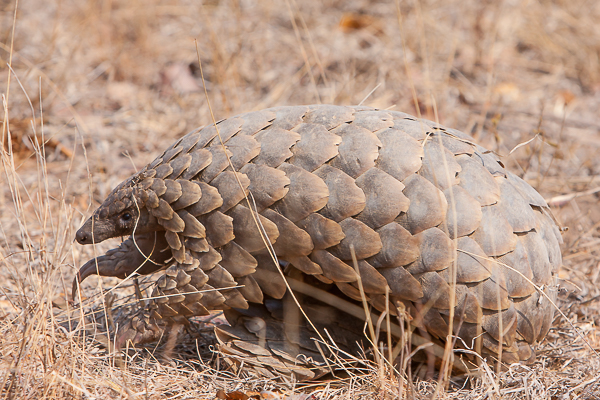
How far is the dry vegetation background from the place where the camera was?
3.27m

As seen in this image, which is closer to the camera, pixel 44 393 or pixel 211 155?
pixel 44 393

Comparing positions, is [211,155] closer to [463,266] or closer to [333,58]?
[463,266]

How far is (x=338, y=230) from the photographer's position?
2.06 m

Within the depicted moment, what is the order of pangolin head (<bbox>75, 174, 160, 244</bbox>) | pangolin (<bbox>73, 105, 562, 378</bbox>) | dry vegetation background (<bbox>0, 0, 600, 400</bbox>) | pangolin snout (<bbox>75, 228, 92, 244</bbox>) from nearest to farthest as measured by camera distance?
pangolin (<bbox>73, 105, 562, 378</bbox>) < pangolin head (<bbox>75, 174, 160, 244</bbox>) < pangolin snout (<bbox>75, 228, 92, 244</bbox>) < dry vegetation background (<bbox>0, 0, 600, 400</bbox>)

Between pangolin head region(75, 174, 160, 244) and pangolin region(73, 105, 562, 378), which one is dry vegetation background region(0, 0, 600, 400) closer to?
pangolin region(73, 105, 562, 378)

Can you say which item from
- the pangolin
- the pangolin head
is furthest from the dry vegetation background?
the pangolin head

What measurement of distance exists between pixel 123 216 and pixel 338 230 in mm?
961

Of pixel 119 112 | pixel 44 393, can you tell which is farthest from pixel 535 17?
pixel 44 393

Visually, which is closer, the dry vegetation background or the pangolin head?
the pangolin head

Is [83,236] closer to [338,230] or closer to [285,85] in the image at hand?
[338,230]

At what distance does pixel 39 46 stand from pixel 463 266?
475cm

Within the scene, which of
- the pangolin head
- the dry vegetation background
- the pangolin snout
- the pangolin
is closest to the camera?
the pangolin

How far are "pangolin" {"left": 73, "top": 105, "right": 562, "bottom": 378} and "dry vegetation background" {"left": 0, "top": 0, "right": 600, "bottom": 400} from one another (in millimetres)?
324

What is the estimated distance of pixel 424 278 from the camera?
2062mm
